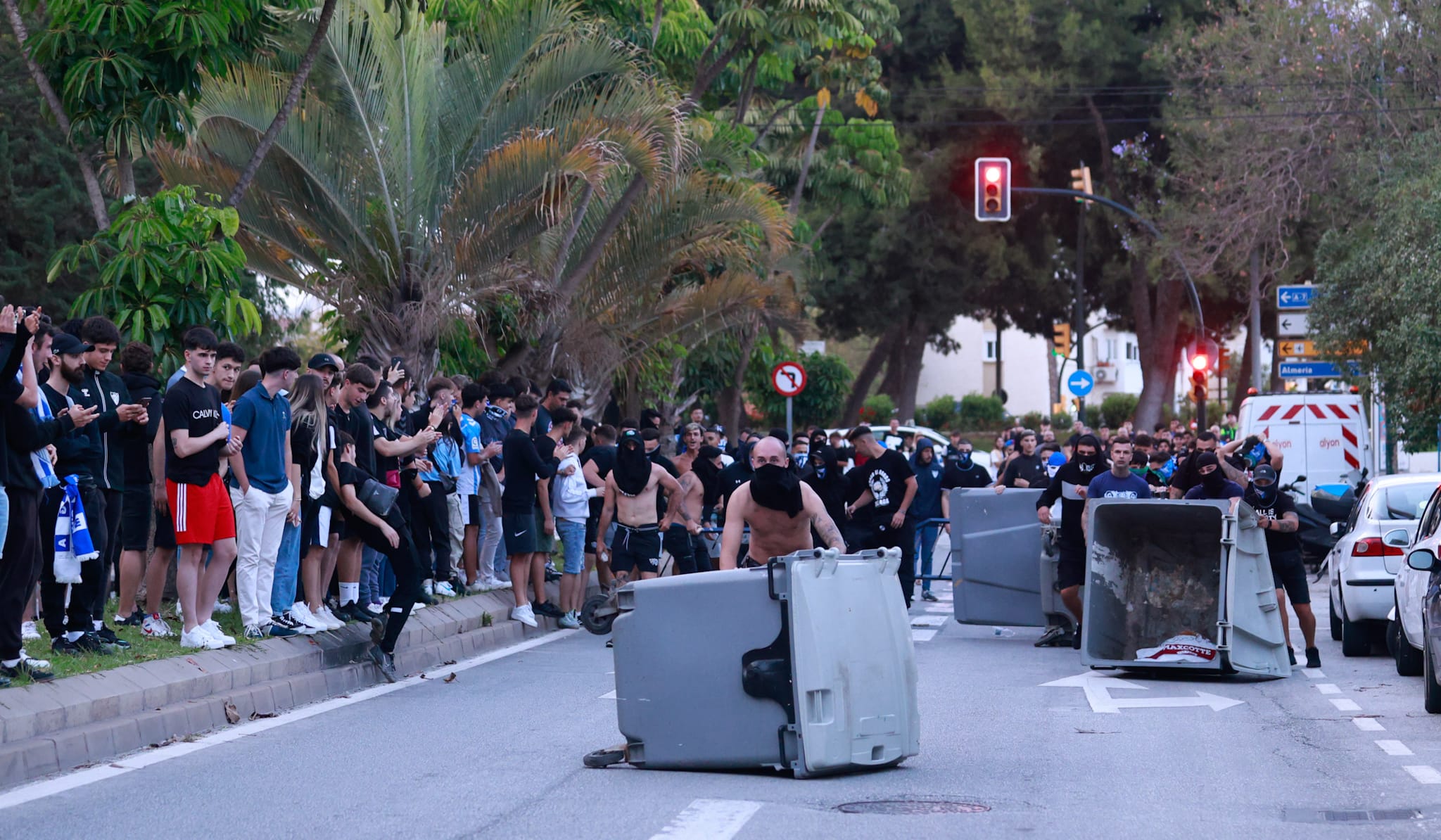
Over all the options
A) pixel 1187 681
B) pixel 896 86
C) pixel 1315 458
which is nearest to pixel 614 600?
pixel 1187 681

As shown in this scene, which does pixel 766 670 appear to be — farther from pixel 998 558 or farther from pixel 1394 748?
pixel 998 558

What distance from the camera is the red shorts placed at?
33.2ft

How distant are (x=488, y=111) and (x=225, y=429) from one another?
7.82m

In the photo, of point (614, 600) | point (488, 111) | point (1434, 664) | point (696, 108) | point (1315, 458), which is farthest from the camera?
point (1315, 458)

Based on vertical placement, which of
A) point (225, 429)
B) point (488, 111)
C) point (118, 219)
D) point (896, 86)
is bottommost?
point (225, 429)

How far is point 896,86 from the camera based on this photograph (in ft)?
141

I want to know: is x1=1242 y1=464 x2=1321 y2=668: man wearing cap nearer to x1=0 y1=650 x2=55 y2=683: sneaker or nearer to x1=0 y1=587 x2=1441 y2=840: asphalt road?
x1=0 y1=587 x2=1441 y2=840: asphalt road

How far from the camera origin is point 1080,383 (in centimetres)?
3744

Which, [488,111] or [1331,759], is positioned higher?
[488,111]

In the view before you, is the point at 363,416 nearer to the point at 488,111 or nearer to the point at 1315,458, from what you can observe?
the point at 488,111

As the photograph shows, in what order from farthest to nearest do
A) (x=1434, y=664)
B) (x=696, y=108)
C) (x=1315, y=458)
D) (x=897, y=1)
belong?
(x=897, y=1) → (x=1315, y=458) → (x=696, y=108) → (x=1434, y=664)

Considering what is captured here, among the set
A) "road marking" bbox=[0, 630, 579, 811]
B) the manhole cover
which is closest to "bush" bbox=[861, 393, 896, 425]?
"road marking" bbox=[0, 630, 579, 811]

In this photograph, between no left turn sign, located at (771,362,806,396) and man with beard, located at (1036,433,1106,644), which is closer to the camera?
man with beard, located at (1036,433,1106,644)

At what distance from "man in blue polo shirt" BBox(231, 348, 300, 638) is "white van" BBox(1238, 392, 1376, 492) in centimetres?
1822
